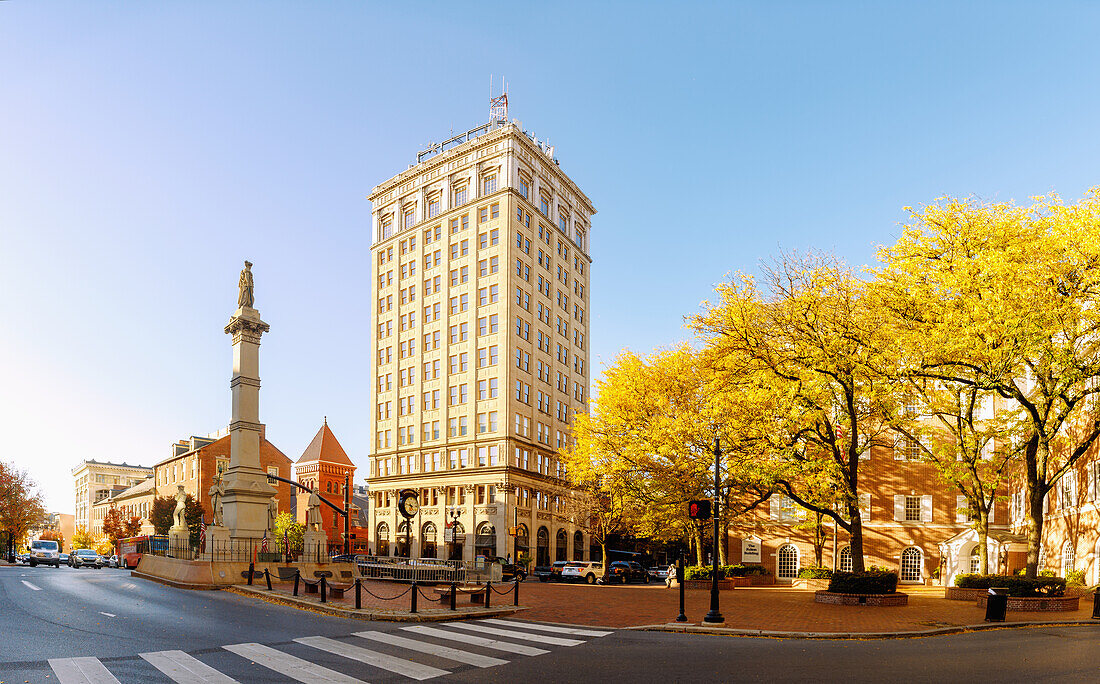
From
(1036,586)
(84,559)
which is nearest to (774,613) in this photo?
(1036,586)

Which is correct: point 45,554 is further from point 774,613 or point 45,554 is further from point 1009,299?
point 1009,299

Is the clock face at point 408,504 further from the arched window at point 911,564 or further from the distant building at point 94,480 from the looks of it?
the distant building at point 94,480

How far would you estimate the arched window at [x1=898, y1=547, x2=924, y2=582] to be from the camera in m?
50.1

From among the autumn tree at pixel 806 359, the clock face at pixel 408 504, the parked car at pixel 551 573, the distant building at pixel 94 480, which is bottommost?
the distant building at pixel 94 480

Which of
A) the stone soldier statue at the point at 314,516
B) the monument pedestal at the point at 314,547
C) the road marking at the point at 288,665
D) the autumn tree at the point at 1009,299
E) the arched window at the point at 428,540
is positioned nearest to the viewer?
the road marking at the point at 288,665

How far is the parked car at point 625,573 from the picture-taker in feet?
173

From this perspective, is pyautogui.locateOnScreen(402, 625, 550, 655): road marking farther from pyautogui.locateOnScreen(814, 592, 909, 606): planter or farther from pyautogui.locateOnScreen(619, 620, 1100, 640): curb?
pyautogui.locateOnScreen(814, 592, 909, 606): planter

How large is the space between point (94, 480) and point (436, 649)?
18003 centimetres

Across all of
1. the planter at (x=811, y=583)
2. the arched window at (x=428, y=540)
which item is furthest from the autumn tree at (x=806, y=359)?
the arched window at (x=428, y=540)

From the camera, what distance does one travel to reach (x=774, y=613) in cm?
2388

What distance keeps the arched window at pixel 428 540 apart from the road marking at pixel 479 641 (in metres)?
57.8

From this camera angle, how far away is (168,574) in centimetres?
3134

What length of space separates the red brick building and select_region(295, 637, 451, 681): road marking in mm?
93011

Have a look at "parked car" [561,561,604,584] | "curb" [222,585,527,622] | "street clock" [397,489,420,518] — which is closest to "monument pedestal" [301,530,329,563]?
"street clock" [397,489,420,518]
